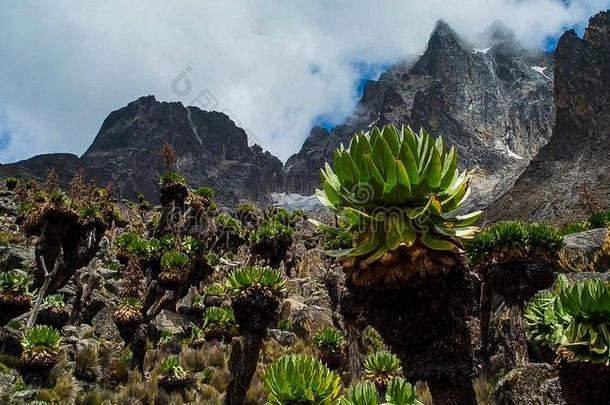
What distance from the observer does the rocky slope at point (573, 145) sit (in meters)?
63.1

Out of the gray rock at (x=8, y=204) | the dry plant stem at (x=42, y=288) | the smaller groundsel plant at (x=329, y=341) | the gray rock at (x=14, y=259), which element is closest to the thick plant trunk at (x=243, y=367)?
the smaller groundsel plant at (x=329, y=341)

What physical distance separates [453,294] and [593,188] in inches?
2545

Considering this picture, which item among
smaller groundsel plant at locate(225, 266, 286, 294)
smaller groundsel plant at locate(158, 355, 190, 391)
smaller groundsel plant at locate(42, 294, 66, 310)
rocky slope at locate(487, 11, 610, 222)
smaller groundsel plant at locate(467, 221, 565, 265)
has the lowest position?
smaller groundsel plant at locate(158, 355, 190, 391)

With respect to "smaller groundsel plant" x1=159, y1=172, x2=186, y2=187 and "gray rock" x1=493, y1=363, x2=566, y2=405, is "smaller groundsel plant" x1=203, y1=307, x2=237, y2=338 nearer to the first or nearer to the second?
"smaller groundsel plant" x1=159, y1=172, x2=186, y2=187

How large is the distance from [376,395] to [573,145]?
8801 centimetres

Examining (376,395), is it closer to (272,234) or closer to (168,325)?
(272,234)

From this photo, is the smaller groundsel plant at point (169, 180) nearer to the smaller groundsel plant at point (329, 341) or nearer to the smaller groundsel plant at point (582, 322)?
the smaller groundsel plant at point (329, 341)

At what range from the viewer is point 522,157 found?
7466 inches

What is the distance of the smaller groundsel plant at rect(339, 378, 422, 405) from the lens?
4055 millimetres

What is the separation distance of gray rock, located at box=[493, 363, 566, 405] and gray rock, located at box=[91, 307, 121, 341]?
46.7 feet

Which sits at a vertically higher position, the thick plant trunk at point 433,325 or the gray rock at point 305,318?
the gray rock at point 305,318

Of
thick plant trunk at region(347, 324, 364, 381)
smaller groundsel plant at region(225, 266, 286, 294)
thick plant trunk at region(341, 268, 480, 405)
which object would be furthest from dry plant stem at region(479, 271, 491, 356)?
thick plant trunk at region(341, 268, 480, 405)

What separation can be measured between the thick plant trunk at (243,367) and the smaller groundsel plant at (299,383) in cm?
515

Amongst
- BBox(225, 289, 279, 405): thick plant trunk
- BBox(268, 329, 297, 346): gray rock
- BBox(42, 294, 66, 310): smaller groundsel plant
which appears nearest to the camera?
BBox(225, 289, 279, 405): thick plant trunk
